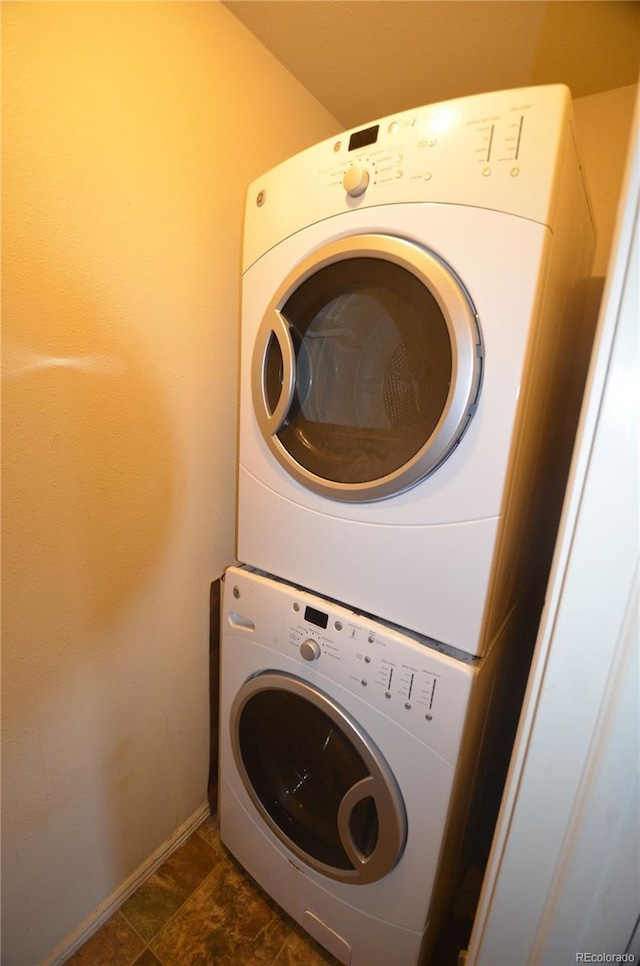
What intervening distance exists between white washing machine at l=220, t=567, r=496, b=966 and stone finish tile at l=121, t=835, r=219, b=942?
189mm

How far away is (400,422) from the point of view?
2.33ft

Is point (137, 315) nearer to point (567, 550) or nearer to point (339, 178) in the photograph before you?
point (339, 178)

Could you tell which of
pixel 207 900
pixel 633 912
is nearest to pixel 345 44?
pixel 633 912

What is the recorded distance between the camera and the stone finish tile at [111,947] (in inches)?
36.3

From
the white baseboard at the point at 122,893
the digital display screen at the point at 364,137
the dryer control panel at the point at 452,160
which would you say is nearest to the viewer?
the dryer control panel at the point at 452,160

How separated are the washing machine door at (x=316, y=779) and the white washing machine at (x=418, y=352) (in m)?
0.27

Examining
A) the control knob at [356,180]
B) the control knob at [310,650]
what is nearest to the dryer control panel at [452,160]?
the control knob at [356,180]

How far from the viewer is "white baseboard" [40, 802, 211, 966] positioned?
2.99 ft

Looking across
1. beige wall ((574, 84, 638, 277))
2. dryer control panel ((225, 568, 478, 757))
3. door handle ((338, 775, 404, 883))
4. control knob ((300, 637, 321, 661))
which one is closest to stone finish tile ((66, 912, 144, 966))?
door handle ((338, 775, 404, 883))

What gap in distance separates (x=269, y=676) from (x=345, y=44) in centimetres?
159

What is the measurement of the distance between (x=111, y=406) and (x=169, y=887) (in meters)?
1.33

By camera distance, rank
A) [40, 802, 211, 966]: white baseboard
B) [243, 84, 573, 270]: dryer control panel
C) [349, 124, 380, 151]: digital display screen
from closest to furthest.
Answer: [243, 84, 573, 270]: dryer control panel < [349, 124, 380, 151]: digital display screen < [40, 802, 211, 966]: white baseboard

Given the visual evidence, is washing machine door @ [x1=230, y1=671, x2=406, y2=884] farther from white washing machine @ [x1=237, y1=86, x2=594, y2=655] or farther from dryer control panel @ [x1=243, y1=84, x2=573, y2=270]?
dryer control panel @ [x1=243, y1=84, x2=573, y2=270]

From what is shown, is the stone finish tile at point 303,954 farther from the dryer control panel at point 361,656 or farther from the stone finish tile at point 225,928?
the dryer control panel at point 361,656
